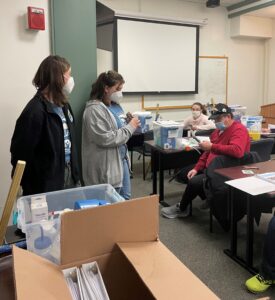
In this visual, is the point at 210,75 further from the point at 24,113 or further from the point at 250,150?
the point at 24,113

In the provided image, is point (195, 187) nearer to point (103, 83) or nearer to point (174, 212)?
point (174, 212)

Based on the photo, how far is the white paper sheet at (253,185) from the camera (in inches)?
82.3

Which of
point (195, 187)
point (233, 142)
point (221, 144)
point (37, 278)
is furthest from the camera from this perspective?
point (195, 187)

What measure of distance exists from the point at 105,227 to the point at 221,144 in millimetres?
2097

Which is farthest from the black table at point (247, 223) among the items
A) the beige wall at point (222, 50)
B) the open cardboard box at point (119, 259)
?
the beige wall at point (222, 50)

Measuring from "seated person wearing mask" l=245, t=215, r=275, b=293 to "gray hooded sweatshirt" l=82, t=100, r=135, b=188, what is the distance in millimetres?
1069

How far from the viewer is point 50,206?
1413 mm

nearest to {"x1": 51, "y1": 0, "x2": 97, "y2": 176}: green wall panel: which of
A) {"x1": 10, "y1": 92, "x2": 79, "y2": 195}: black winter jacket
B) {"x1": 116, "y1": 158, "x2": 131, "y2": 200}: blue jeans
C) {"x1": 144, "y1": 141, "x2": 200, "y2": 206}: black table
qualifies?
{"x1": 116, "y1": 158, "x2": 131, "y2": 200}: blue jeans

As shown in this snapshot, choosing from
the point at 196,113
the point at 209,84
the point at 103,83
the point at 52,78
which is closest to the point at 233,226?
the point at 103,83

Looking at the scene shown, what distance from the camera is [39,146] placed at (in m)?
1.66

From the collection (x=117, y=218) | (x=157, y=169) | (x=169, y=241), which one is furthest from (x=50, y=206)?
(x=157, y=169)

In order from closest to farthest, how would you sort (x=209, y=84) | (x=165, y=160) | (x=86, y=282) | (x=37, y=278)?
1. (x=37, y=278)
2. (x=86, y=282)
3. (x=165, y=160)
4. (x=209, y=84)

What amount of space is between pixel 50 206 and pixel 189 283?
2.53 feet

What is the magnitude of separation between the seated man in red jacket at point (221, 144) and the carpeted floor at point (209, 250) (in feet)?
0.76
